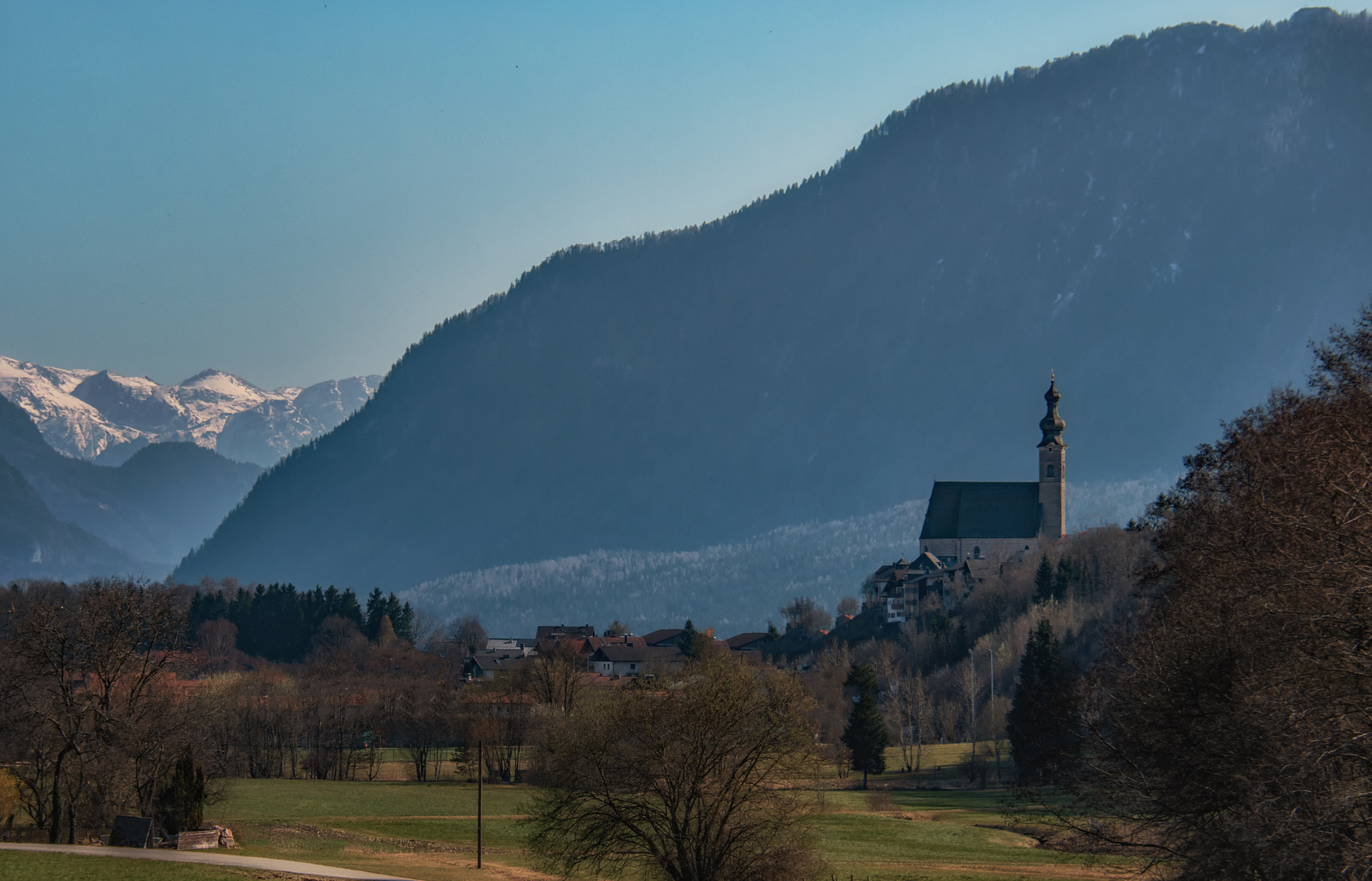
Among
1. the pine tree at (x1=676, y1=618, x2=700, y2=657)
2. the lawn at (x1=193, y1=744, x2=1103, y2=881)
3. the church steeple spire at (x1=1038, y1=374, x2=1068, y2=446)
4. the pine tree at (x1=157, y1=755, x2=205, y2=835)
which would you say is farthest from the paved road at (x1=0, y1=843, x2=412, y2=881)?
the church steeple spire at (x1=1038, y1=374, x2=1068, y2=446)

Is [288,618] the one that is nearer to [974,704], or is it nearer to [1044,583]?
[1044,583]

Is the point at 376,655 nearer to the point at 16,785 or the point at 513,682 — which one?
the point at 513,682

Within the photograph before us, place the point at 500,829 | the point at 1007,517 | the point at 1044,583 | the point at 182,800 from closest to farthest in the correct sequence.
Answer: the point at 182,800 < the point at 500,829 < the point at 1044,583 < the point at 1007,517

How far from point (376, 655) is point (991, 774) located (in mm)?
94284

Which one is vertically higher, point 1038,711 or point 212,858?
point 1038,711

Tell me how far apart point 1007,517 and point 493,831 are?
135 m

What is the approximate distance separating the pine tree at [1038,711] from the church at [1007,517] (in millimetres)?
85772

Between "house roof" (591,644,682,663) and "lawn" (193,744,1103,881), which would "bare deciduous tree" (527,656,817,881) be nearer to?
"lawn" (193,744,1103,881)

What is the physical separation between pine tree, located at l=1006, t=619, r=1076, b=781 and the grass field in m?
3.25

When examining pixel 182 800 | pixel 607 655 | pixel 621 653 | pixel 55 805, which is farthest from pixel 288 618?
pixel 182 800

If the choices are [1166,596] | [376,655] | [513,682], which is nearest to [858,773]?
[513,682]

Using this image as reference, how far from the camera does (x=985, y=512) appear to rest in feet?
616

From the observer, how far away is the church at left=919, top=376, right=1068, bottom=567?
183 metres

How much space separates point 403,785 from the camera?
8631 cm
